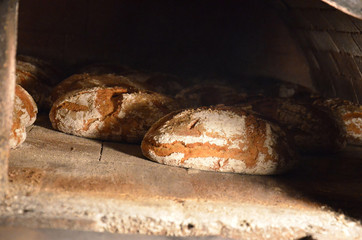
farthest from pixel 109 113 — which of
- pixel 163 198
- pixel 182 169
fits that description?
pixel 163 198

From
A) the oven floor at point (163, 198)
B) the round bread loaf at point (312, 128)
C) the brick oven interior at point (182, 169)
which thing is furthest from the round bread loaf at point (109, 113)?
the round bread loaf at point (312, 128)

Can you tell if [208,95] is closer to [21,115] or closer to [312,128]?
[312,128]

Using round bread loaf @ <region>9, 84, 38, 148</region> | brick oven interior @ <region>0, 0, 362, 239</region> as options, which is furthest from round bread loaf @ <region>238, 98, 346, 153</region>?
round bread loaf @ <region>9, 84, 38, 148</region>

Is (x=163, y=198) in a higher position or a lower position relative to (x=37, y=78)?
higher

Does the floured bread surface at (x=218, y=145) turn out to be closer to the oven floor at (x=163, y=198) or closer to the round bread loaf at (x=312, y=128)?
the oven floor at (x=163, y=198)

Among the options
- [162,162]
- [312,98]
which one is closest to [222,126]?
[162,162]

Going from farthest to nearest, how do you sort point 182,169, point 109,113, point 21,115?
point 109,113, point 21,115, point 182,169

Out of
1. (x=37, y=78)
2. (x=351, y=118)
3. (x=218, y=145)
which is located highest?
(x=351, y=118)

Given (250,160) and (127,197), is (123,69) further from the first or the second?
(127,197)

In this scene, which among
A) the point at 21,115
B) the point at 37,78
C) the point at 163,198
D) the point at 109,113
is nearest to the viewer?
the point at 163,198
